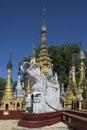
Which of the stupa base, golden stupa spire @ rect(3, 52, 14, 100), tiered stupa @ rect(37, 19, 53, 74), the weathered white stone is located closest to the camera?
the stupa base

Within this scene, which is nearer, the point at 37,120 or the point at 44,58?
the point at 37,120

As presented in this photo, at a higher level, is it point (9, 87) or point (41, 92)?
point (9, 87)

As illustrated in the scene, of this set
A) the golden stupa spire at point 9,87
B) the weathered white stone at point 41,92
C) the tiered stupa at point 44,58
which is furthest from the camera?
the tiered stupa at point 44,58

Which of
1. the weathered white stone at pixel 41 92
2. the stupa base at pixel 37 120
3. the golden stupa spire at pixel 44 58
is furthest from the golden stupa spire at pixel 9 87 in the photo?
the stupa base at pixel 37 120

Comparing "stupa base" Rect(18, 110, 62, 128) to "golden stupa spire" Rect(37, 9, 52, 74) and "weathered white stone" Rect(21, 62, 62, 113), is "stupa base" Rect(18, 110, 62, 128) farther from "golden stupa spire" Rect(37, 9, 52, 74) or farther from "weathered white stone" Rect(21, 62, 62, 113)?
"golden stupa spire" Rect(37, 9, 52, 74)

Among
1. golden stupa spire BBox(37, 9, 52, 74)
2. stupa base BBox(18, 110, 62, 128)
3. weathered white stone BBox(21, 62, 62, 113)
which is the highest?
golden stupa spire BBox(37, 9, 52, 74)

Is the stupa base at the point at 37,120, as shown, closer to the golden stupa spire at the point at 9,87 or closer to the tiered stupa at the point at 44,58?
the tiered stupa at the point at 44,58

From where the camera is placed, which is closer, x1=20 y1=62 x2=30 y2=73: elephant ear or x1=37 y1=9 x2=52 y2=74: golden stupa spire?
x1=20 y1=62 x2=30 y2=73: elephant ear

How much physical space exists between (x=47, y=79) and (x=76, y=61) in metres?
42.9

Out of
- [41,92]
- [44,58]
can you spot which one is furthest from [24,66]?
[44,58]

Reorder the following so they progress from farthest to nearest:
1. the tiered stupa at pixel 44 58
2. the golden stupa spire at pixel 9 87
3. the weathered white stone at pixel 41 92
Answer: the tiered stupa at pixel 44 58 < the golden stupa spire at pixel 9 87 < the weathered white stone at pixel 41 92

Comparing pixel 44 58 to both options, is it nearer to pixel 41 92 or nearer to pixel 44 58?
pixel 44 58

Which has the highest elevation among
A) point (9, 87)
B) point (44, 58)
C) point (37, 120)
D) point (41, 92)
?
point (44, 58)

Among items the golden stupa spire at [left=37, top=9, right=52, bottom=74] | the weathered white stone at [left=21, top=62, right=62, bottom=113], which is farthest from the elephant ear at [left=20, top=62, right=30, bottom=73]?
the golden stupa spire at [left=37, top=9, right=52, bottom=74]
